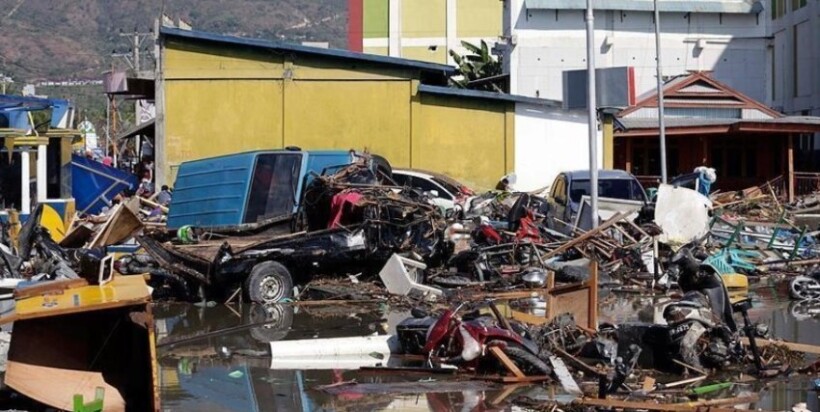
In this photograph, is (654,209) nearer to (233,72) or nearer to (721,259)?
(721,259)

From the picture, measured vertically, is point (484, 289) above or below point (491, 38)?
below

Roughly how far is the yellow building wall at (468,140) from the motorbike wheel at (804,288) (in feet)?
44.9

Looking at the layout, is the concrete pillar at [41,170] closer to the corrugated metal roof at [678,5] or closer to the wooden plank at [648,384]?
the wooden plank at [648,384]

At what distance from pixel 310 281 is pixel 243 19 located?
6440 inches

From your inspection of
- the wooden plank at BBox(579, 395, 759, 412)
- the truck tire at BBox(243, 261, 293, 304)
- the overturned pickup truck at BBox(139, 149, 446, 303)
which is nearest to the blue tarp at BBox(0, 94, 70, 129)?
the overturned pickup truck at BBox(139, 149, 446, 303)

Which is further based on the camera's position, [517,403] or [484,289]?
[484,289]

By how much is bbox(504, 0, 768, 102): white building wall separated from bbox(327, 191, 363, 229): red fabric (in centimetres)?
3118

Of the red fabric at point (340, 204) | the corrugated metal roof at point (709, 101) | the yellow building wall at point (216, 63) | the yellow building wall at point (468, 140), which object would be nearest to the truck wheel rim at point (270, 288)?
the red fabric at point (340, 204)

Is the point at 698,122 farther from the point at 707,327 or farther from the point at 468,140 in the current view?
the point at 707,327

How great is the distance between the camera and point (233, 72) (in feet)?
99.1

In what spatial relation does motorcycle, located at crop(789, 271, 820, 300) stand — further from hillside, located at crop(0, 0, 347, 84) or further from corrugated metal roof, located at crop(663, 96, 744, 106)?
hillside, located at crop(0, 0, 347, 84)

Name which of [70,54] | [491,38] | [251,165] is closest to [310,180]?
[251,165]

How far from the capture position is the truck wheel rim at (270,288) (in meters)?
17.6

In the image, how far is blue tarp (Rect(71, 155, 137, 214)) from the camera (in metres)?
31.9
